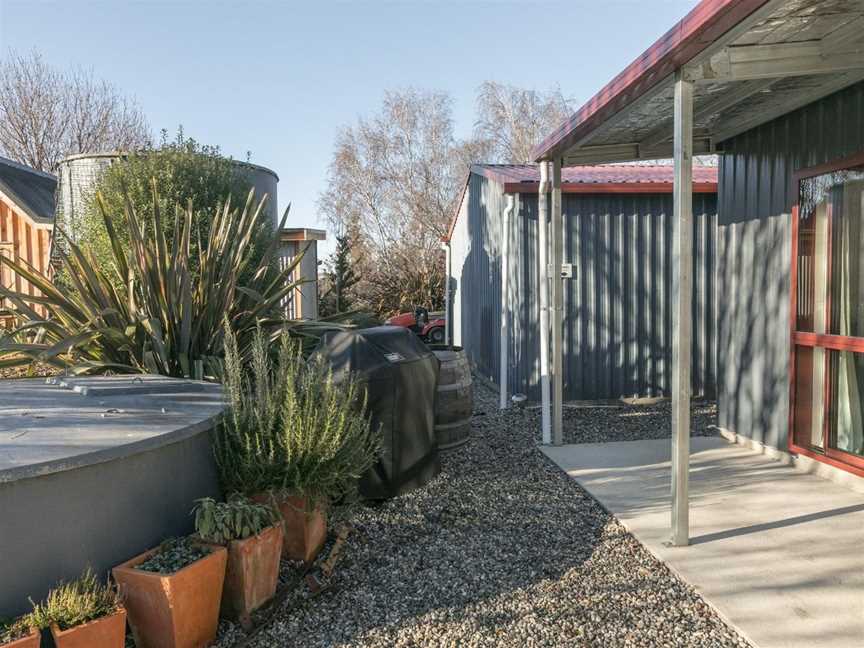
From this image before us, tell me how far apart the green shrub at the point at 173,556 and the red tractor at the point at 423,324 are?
1121 cm

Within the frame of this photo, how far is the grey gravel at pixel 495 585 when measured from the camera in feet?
9.04

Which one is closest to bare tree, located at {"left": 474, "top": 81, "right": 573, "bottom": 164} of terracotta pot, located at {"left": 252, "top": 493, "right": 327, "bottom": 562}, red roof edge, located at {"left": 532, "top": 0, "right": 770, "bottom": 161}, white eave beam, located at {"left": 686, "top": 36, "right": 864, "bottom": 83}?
red roof edge, located at {"left": 532, "top": 0, "right": 770, "bottom": 161}

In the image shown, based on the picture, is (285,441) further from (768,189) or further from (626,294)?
(626,294)

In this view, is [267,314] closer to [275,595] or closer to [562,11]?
[275,595]

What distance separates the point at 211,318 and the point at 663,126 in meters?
3.82

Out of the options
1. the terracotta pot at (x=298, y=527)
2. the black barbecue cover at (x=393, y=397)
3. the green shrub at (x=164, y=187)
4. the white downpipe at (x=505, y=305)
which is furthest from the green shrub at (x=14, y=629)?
the white downpipe at (x=505, y=305)

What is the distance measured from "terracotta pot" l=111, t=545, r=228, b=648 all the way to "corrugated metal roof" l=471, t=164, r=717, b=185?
6.00 metres

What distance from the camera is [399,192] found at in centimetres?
2519

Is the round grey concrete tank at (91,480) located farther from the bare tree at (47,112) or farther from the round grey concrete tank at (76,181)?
the bare tree at (47,112)

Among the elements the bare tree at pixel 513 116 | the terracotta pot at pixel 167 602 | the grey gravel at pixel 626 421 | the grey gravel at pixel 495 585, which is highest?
the bare tree at pixel 513 116

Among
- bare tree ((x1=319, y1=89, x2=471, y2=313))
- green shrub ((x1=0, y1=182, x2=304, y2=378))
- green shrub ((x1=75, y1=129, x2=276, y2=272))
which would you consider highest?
bare tree ((x1=319, y1=89, x2=471, y2=313))

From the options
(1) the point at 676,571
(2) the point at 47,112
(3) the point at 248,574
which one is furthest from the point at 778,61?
(2) the point at 47,112

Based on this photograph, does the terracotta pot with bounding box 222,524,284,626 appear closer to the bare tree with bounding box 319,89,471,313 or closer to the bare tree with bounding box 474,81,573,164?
the bare tree with bounding box 319,89,471,313

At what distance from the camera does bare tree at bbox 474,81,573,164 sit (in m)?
27.3
